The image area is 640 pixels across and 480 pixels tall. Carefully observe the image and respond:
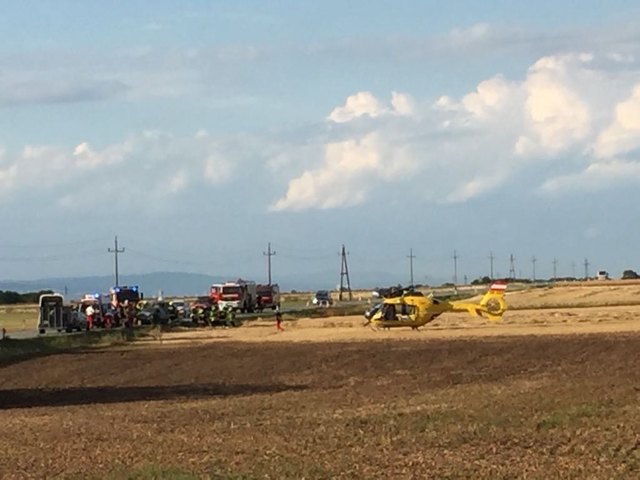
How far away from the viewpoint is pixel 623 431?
55.9ft

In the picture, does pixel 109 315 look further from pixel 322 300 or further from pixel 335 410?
pixel 335 410

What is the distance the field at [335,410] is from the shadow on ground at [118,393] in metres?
0.07

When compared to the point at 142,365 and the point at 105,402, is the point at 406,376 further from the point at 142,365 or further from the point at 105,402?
the point at 142,365

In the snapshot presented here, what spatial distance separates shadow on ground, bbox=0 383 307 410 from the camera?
28906 millimetres

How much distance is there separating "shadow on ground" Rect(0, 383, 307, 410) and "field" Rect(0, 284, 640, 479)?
0.23ft

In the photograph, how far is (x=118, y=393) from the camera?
31.0m

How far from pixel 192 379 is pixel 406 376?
590cm

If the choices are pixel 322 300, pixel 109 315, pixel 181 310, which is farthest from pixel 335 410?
pixel 322 300

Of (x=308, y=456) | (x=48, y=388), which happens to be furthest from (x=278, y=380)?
(x=308, y=456)

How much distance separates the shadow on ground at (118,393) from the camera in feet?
94.8

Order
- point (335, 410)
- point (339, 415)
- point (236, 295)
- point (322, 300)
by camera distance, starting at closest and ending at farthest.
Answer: point (339, 415)
point (335, 410)
point (236, 295)
point (322, 300)

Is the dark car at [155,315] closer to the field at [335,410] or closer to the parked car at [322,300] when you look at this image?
the field at [335,410]

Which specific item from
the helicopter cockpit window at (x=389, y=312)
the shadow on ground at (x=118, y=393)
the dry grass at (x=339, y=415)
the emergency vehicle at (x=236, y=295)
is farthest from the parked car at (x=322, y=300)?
the shadow on ground at (x=118, y=393)

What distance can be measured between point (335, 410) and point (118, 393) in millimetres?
9788
